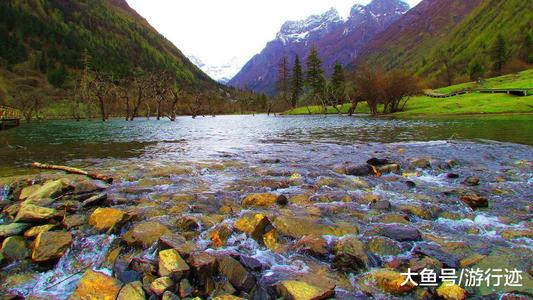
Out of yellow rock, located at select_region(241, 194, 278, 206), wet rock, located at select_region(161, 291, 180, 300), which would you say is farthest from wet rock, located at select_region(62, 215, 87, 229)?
yellow rock, located at select_region(241, 194, 278, 206)

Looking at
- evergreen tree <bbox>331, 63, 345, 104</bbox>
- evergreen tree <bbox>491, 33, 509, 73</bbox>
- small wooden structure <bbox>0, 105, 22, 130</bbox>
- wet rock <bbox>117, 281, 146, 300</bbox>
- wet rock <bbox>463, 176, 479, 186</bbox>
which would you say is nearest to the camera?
wet rock <bbox>117, 281, 146, 300</bbox>

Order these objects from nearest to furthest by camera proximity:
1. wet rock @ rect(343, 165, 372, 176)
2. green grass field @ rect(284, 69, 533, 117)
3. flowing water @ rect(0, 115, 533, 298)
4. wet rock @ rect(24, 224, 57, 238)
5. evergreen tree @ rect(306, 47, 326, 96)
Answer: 1. flowing water @ rect(0, 115, 533, 298)
2. wet rock @ rect(24, 224, 57, 238)
3. wet rock @ rect(343, 165, 372, 176)
4. green grass field @ rect(284, 69, 533, 117)
5. evergreen tree @ rect(306, 47, 326, 96)

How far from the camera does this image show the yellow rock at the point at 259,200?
42.4 ft

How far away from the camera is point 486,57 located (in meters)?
164

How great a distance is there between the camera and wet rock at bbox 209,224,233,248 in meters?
9.39

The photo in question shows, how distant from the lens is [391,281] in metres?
7.26

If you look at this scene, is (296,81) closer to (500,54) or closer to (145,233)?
(500,54)

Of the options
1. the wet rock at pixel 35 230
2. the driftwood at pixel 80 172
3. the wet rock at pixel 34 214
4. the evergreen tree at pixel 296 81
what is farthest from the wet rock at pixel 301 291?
the evergreen tree at pixel 296 81

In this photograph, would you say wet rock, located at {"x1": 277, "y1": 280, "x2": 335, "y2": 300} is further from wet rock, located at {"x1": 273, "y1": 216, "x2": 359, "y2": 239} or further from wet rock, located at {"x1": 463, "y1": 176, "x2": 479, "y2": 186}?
wet rock, located at {"x1": 463, "y1": 176, "x2": 479, "y2": 186}

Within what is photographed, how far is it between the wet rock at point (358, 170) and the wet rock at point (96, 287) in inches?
540

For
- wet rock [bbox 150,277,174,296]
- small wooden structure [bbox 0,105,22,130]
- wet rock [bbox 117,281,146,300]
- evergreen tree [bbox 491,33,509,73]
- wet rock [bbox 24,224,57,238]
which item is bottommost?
wet rock [bbox 117,281,146,300]

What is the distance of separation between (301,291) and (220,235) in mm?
3576

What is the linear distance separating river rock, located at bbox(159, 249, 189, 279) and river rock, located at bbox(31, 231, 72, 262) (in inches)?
123

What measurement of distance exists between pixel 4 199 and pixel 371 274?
14720 millimetres
